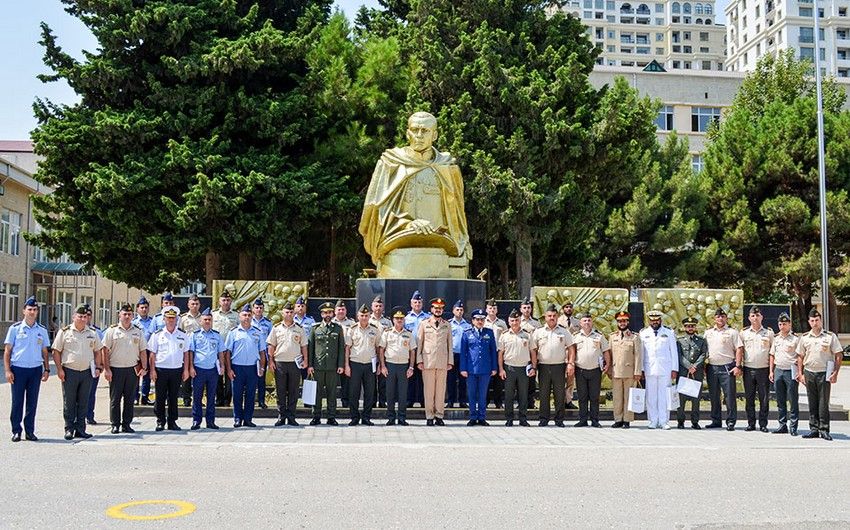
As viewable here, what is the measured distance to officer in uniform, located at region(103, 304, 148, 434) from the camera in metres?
11.0

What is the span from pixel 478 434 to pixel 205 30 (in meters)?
15.9

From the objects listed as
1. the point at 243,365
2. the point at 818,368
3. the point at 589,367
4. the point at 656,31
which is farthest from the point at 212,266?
the point at 656,31

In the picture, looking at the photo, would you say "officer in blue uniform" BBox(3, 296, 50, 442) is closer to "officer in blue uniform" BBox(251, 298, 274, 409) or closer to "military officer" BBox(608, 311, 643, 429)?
"officer in blue uniform" BBox(251, 298, 274, 409)

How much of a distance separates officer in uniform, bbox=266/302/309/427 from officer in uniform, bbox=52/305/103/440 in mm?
2460

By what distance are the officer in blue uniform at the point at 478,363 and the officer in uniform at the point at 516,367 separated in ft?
0.57

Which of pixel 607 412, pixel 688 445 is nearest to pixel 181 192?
pixel 607 412

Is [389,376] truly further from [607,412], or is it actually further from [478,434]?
[607,412]

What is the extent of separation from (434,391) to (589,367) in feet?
7.40

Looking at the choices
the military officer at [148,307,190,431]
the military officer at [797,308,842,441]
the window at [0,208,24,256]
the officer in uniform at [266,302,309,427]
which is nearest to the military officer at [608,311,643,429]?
the military officer at [797,308,842,441]

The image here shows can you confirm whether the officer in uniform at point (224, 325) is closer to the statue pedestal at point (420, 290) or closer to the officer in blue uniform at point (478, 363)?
the statue pedestal at point (420, 290)

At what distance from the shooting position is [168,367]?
11.4 meters

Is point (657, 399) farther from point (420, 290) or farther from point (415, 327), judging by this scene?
point (420, 290)

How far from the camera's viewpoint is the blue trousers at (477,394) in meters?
12.3

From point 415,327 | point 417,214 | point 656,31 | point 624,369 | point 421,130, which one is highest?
point 656,31
